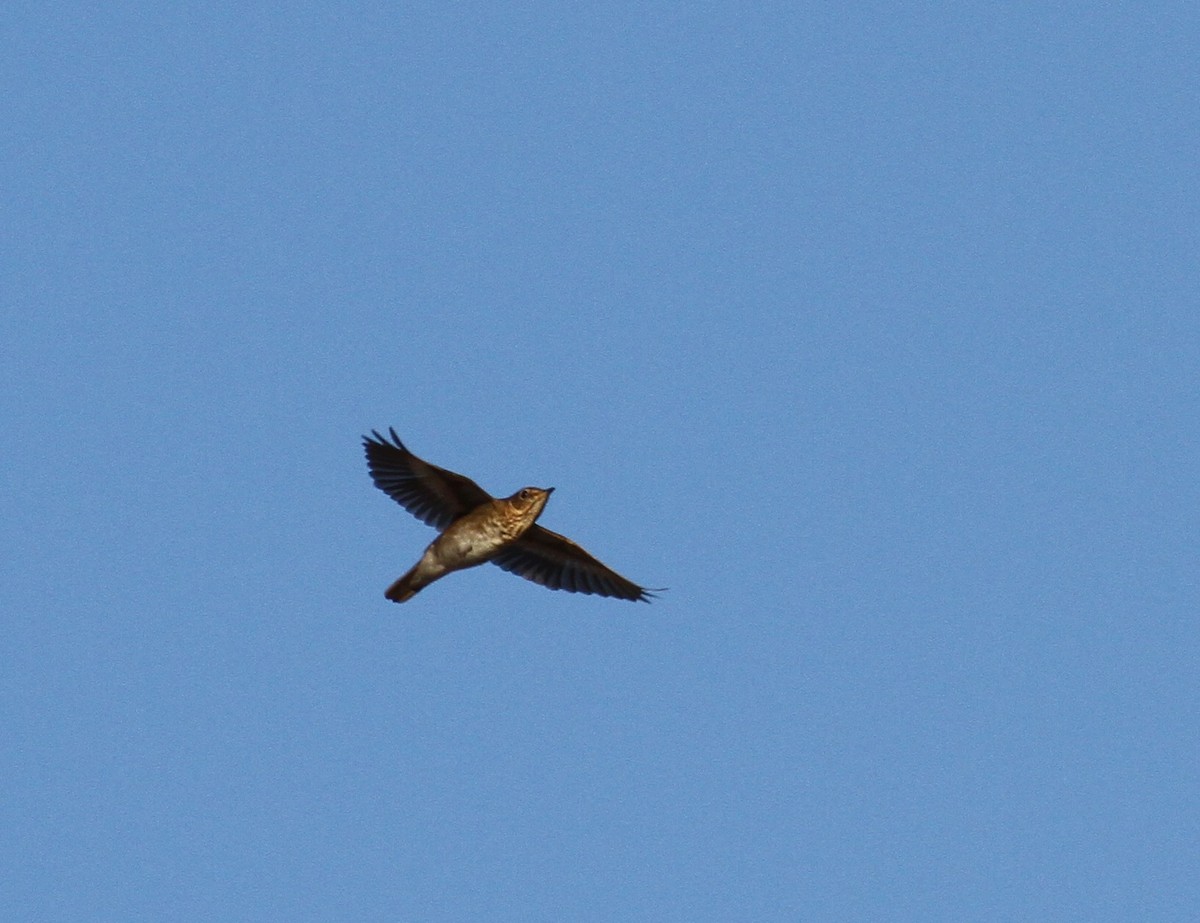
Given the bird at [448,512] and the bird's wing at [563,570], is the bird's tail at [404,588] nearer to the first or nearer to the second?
the bird at [448,512]

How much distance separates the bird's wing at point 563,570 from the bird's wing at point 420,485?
55.7 inches

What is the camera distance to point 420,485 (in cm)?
2481

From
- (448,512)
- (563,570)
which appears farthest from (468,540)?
(563,570)

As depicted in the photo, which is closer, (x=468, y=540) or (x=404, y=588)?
(x=468, y=540)

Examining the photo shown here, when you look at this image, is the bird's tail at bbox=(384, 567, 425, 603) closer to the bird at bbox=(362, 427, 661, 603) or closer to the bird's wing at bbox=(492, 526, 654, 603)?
the bird at bbox=(362, 427, 661, 603)

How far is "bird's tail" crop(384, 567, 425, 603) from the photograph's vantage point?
24.5 metres

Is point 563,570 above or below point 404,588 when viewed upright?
above

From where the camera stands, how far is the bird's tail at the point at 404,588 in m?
24.5

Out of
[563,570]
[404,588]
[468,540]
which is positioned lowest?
[404,588]

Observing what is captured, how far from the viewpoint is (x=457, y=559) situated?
24.5 metres

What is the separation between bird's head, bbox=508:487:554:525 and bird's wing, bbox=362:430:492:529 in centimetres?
53

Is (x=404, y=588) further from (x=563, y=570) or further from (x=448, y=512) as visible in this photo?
(x=563, y=570)

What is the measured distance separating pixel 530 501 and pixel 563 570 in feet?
7.68

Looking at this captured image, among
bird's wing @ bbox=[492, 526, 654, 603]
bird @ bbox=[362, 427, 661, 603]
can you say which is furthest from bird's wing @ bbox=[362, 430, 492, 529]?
bird's wing @ bbox=[492, 526, 654, 603]
